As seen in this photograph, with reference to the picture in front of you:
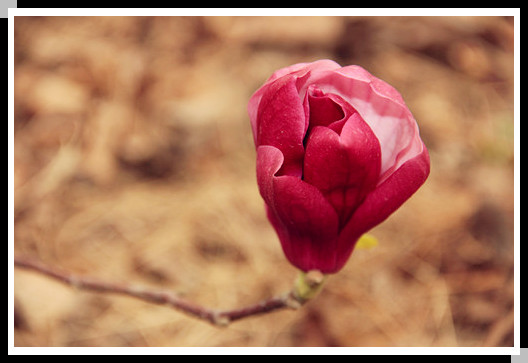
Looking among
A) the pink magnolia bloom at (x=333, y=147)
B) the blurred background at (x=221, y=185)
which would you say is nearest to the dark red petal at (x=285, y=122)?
the pink magnolia bloom at (x=333, y=147)

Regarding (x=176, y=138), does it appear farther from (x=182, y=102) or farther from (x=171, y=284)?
(x=171, y=284)

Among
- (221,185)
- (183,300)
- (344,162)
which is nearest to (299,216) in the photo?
(344,162)

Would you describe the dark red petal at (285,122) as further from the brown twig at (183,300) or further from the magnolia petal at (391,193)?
the brown twig at (183,300)

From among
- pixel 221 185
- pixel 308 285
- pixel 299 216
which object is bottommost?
pixel 221 185

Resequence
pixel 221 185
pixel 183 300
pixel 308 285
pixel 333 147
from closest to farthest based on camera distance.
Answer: pixel 333 147
pixel 308 285
pixel 183 300
pixel 221 185

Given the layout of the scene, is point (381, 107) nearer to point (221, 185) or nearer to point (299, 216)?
point (299, 216)
